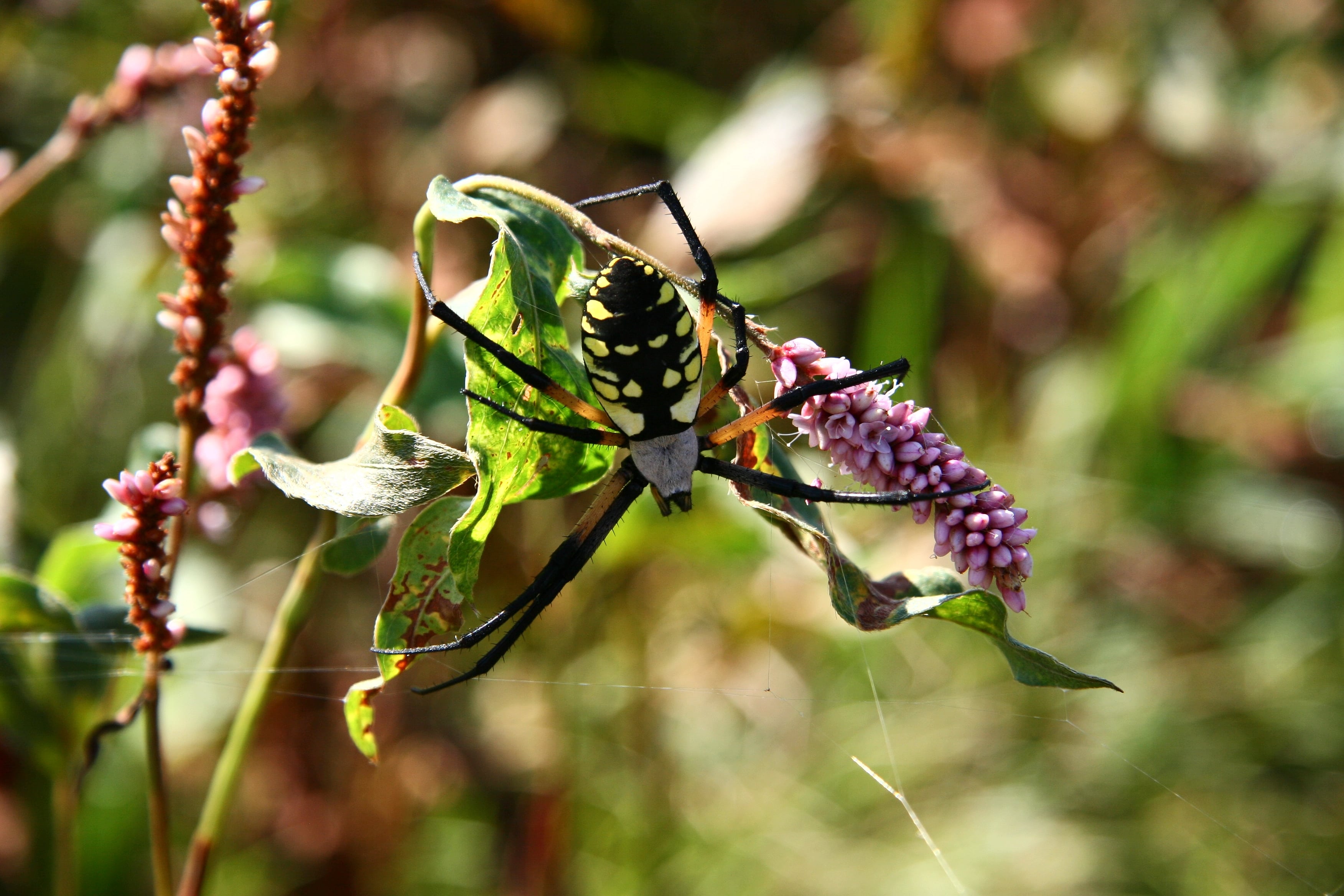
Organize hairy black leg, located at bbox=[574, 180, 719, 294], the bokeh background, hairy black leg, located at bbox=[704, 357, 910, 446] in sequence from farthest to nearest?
the bokeh background → hairy black leg, located at bbox=[574, 180, 719, 294] → hairy black leg, located at bbox=[704, 357, 910, 446]

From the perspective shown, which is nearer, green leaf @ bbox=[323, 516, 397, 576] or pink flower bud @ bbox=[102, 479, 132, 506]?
pink flower bud @ bbox=[102, 479, 132, 506]

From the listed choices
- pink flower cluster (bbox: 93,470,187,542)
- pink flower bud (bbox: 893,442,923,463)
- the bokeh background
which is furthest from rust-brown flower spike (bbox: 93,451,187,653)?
the bokeh background

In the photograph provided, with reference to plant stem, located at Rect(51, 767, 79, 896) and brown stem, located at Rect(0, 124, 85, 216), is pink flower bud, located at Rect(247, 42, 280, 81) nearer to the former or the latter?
brown stem, located at Rect(0, 124, 85, 216)

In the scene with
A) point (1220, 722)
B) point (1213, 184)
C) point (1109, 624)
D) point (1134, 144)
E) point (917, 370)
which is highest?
point (1134, 144)

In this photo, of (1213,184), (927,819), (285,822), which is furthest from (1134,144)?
(285,822)

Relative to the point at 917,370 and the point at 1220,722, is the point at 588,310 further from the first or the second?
the point at 1220,722

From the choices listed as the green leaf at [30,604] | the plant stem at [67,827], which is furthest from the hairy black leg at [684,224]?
the plant stem at [67,827]

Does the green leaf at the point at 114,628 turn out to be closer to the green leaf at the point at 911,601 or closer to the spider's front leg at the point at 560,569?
the spider's front leg at the point at 560,569
